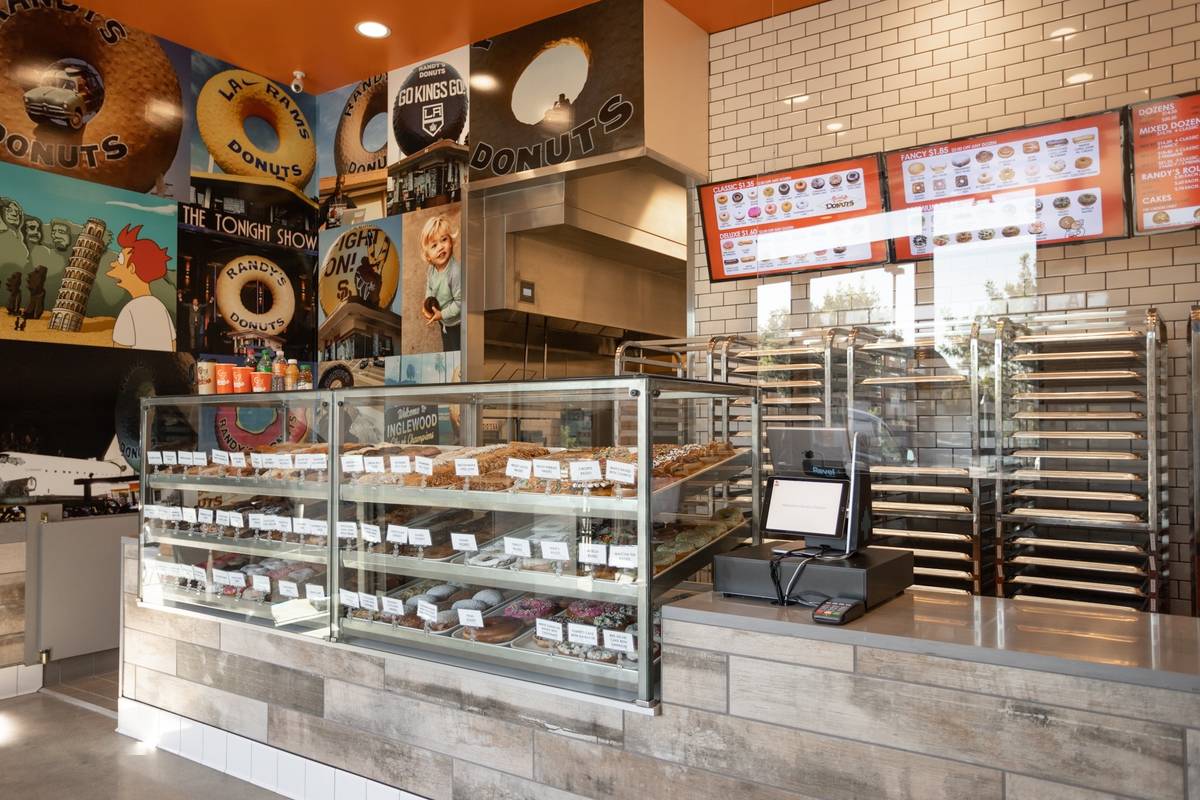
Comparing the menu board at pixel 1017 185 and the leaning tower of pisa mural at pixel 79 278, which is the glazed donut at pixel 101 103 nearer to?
the leaning tower of pisa mural at pixel 79 278

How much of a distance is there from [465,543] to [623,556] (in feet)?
2.19

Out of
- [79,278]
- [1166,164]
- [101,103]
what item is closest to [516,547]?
[1166,164]

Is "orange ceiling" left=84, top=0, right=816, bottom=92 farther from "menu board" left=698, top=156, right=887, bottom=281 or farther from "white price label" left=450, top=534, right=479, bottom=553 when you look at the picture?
"white price label" left=450, top=534, right=479, bottom=553

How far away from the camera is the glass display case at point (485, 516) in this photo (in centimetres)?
244

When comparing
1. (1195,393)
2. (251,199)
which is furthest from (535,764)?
(251,199)

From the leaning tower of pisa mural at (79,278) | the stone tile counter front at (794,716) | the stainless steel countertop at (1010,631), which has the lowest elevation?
the stone tile counter front at (794,716)

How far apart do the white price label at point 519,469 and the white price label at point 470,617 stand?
0.50 metres

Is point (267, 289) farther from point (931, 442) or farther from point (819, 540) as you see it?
point (819, 540)

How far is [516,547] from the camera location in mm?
2682

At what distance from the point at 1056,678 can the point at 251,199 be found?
5.79m

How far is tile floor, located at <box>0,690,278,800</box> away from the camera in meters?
3.29

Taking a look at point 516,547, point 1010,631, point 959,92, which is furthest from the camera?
point 959,92

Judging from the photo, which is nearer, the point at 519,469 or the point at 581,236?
the point at 519,469

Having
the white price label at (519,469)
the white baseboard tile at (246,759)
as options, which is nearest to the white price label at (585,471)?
the white price label at (519,469)
